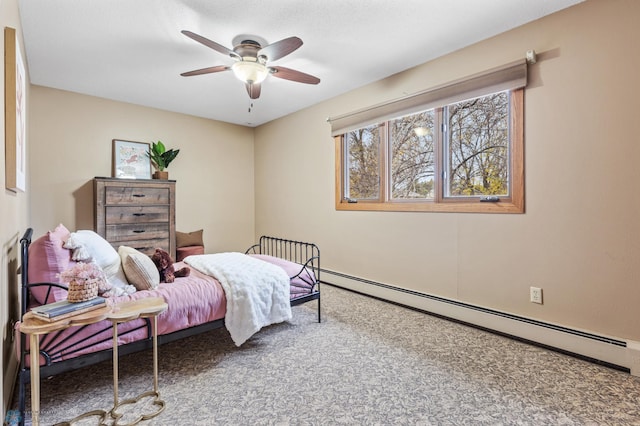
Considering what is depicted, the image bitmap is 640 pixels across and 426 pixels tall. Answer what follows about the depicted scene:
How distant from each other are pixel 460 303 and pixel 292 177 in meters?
2.90

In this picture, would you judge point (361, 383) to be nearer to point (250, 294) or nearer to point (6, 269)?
point (250, 294)

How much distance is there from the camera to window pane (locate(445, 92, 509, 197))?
2.72m

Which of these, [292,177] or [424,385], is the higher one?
[292,177]

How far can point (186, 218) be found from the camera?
494 cm

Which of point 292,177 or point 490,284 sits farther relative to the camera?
point 292,177

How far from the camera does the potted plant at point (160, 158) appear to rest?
4.39m

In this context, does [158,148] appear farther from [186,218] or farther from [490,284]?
[490,284]

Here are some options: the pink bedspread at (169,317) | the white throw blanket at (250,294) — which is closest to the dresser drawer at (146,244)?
the white throw blanket at (250,294)

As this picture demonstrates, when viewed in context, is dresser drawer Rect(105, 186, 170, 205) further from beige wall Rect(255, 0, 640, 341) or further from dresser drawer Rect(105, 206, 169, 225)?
beige wall Rect(255, 0, 640, 341)

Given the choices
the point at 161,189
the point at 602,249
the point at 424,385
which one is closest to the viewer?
the point at 424,385

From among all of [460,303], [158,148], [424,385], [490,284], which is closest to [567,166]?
[490,284]

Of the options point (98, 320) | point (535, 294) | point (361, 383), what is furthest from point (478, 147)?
point (98, 320)

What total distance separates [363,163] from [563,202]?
2.07 meters

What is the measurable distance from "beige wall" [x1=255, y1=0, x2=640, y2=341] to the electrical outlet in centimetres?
4
